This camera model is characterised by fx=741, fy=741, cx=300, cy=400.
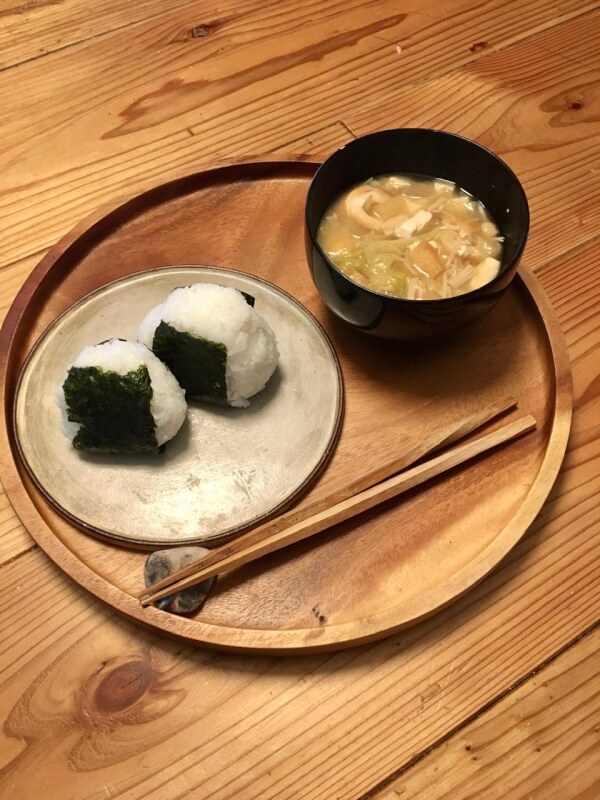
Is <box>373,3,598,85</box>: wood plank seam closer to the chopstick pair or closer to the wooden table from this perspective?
the wooden table

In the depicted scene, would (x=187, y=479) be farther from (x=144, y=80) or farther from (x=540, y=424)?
(x=144, y=80)

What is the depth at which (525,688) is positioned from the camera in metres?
1.11

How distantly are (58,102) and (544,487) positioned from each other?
140 cm

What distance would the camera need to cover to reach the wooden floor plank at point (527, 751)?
1043 millimetres

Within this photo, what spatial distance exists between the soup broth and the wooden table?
250 millimetres

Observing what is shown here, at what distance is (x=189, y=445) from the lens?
1224mm

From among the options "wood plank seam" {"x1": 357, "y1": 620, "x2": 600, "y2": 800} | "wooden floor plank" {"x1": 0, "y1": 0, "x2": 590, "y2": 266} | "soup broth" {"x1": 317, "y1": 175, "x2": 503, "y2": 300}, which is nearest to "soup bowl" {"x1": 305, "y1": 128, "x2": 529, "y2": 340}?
"soup broth" {"x1": 317, "y1": 175, "x2": 503, "y2": 300}

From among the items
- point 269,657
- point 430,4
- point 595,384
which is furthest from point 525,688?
point 430,4

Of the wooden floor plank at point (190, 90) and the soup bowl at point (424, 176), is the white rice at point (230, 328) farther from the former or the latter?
the wooden floor plank at point (190, 90)

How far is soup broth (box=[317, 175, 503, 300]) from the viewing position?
1.30 metres

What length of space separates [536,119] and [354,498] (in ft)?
3.71

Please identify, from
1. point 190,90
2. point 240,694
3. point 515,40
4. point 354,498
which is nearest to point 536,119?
point 515,40

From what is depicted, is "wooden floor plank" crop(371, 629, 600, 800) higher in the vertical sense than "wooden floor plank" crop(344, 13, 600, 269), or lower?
lower

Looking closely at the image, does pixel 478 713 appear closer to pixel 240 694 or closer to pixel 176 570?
pixel 240 694
